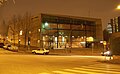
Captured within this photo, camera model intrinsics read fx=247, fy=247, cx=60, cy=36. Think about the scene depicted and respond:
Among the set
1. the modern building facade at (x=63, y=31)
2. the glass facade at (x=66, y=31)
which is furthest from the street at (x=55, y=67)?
the glass facade at (x=66, y=31)

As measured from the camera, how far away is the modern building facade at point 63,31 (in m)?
69.4

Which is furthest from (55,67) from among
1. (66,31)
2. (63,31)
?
(66,31)

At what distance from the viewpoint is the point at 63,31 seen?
72.9 meters

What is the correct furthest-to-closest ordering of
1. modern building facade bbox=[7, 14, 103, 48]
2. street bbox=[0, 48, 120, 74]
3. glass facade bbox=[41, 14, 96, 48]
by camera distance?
glass facade bbox=[41, 14, 96, 48] < modern building facade bbox=[7, 14, 103, 48] < street bbox=[0, 48, 120, 74]

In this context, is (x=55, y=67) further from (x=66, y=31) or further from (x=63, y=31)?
(x=66, y=31)

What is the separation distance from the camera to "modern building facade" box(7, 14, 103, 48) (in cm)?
6944

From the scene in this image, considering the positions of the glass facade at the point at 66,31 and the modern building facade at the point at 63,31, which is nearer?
the modern building facade at the point at 63,31

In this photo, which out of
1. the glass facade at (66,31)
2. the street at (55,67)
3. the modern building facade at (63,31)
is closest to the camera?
the street at (55,67)

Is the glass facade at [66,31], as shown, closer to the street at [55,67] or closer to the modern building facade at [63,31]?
the modern building facade at [63,31]

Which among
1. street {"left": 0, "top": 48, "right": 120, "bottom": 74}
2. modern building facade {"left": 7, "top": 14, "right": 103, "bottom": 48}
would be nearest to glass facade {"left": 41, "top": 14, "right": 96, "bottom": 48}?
modern building facade {"left": 7, "top": 14, "right": 103, "bottom": 48}

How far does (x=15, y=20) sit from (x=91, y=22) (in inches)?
965

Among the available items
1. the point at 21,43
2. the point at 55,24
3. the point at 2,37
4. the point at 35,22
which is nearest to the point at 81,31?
the point at 55,24

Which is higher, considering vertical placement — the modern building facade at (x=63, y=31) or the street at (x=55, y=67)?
the modern building facade at (x=63, y=31)

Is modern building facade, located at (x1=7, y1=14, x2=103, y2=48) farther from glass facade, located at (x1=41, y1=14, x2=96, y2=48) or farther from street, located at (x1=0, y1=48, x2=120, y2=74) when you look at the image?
street, located at (x1=0, y1=48, x2=120, y2=74)
